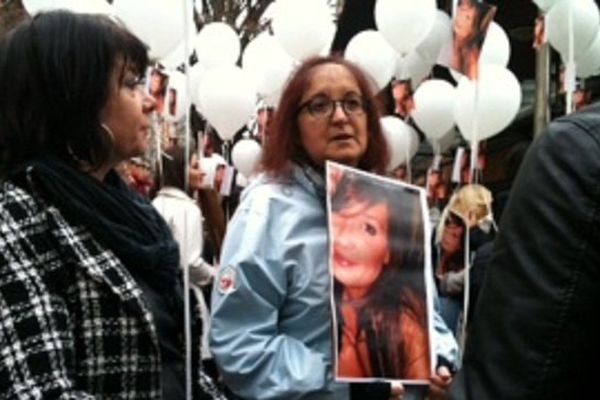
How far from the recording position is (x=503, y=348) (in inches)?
33.9

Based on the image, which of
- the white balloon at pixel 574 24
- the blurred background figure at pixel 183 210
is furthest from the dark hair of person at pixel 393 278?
the white balloon at pixel 574 24

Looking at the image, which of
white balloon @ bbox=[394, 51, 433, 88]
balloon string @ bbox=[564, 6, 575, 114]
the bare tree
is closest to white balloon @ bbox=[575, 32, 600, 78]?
balloon string @ bbox=[564, 6, 575, 114]

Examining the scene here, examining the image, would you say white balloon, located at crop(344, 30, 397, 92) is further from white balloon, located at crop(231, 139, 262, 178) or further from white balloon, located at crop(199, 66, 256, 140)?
white balloon, located at crop(231, 139, 262, 178)

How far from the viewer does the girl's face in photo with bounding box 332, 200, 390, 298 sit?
204cm

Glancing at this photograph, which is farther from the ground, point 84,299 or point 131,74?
point 131,74

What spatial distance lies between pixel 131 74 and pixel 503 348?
1.18 metres

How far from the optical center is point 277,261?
209 centimetres

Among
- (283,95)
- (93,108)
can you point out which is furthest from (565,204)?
(283,95)

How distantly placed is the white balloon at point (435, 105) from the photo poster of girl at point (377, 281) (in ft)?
10.2

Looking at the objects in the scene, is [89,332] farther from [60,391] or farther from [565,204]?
[565,204]

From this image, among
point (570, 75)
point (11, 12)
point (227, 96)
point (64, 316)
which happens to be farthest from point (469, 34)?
point (11, 12)

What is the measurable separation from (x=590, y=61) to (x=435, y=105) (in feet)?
2.97

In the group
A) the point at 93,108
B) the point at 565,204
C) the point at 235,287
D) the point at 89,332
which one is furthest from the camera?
the point at 235,287

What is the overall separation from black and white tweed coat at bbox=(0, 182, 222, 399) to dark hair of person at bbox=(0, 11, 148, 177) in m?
0.12
